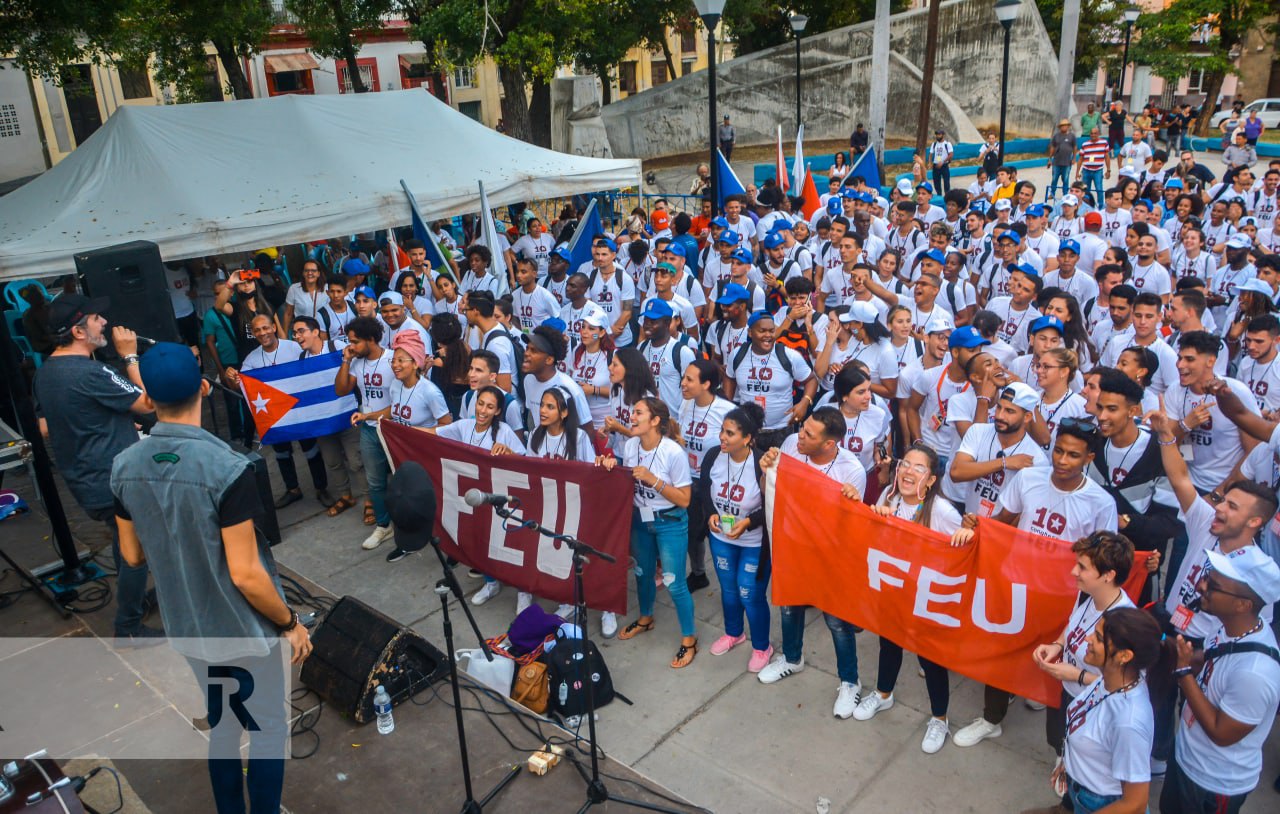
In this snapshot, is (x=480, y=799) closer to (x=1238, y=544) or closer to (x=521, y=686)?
(x=521, y=686)

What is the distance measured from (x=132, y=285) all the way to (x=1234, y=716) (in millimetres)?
7538

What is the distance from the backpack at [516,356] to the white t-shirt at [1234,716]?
5.44m

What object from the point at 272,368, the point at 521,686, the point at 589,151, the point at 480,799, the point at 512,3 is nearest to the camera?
the point at 480,799

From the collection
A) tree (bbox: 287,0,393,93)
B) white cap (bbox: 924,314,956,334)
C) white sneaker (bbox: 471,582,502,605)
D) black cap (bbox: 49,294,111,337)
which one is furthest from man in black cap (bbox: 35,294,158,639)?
tree (bbox: 287,0,393,93)

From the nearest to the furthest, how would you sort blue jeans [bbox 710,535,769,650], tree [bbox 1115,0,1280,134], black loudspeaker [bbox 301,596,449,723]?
1. black loudspeaker [bbox 301,596,449,723]
2. blue jeans [bbox 710,535,769,650]
3. tree [bbox 1115,0,1280,134]

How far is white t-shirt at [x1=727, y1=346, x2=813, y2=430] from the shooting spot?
7.41 meters

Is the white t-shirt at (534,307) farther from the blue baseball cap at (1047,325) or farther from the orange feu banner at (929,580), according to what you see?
the orange feu banner at (929,580)

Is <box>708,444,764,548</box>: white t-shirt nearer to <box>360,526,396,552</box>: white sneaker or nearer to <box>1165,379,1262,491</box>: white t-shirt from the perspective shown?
<box>1165,379,1262,491</box>: white t-shirt

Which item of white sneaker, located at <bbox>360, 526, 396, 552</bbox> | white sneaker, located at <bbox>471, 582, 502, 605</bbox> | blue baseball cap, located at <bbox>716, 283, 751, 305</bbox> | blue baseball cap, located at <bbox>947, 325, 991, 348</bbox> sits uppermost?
blue baseball cap, located at <bbox>716, 283, 751, 305</bbox>

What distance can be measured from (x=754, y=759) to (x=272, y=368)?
546cm

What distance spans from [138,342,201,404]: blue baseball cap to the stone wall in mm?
31259

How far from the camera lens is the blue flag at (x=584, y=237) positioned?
43.3 feet

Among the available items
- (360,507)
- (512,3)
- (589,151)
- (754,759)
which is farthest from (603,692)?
(589,151)

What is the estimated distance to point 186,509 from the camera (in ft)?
11.9
